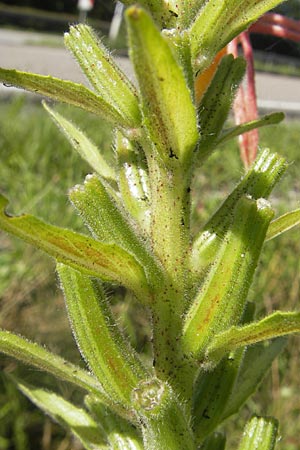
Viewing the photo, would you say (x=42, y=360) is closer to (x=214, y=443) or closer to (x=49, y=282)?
(x=214, y=443)

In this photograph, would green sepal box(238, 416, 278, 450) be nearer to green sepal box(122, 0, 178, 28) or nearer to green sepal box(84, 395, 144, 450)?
green sepal box(84, 395, 144, 450)

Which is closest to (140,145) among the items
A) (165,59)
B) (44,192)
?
(165,59)

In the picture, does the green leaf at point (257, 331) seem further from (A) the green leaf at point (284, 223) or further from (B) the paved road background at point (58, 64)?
(B) the paved road background at point (58, 64)

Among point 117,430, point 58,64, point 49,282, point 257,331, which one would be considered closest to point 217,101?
point 257,331

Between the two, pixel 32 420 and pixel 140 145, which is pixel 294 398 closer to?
pixel 32 420

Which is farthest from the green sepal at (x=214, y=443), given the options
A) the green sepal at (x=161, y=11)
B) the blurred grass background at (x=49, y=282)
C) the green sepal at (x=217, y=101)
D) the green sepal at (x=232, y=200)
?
the blurred grass background at (x=49, y=282)

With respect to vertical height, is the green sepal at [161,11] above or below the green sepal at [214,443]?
above

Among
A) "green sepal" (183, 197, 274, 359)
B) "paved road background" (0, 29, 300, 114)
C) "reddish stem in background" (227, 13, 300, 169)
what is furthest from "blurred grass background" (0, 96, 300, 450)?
"paved road background" (0, 29, 300, 114)
